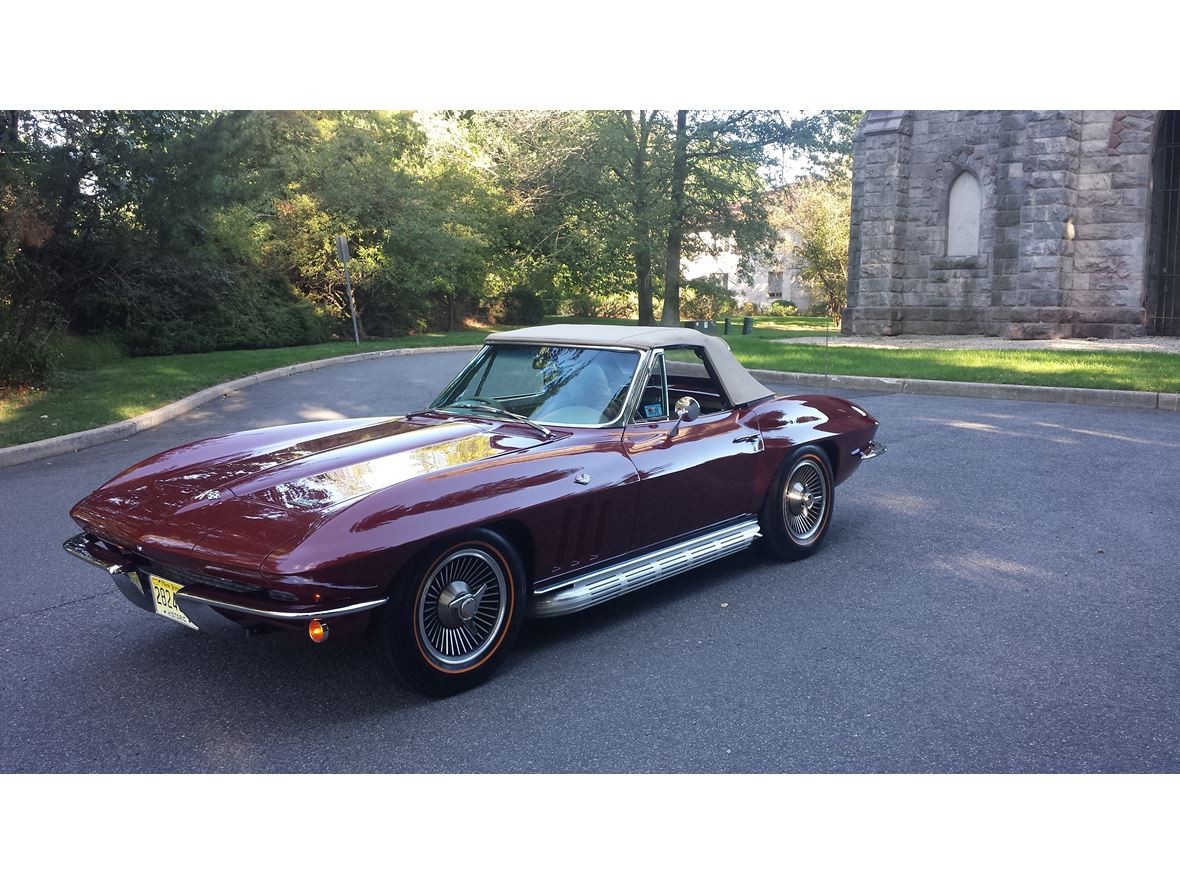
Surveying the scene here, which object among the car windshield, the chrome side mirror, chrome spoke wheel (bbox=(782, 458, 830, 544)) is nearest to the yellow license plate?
the car windshield

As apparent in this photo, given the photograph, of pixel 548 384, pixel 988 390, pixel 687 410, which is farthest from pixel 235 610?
pixel 988 390

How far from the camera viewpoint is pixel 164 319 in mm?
20344

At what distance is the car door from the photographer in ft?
14.8

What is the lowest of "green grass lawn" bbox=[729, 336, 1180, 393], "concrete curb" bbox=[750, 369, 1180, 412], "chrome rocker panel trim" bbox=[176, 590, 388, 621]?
"chrome rocker panel trim" bbox=[176, 590, 388, 621]

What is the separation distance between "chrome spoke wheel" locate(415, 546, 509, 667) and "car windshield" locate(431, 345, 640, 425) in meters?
1.12

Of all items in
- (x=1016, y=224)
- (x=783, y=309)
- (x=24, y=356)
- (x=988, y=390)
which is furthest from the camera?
(x=783, y=309)

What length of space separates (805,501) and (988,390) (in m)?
7.92

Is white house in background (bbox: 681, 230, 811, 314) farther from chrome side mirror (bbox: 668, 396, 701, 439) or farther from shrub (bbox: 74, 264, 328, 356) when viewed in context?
chrome side mirror (bbox: 668, 396, 701, 439)

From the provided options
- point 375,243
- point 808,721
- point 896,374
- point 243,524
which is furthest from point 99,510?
point 375,243

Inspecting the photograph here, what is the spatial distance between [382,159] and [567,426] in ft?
82.9

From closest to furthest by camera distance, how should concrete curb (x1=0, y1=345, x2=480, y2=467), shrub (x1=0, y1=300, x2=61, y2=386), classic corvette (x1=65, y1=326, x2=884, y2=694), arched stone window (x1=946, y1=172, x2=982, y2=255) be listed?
classic corvette (x1=65, y1=326, x2=884, y2=694), concrete curb (x1=0, y1=345, x2=480, y2=467), shrub (x1=0, y1=300, x2=61, y2=386), arched stone window (x1=946, y1=172, x2=982, y2=255)

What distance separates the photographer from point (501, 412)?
488cm

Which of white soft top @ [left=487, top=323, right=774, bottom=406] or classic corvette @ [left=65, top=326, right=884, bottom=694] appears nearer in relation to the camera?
classic corvette @ [left=65, top=326, right=884, bottom=694]

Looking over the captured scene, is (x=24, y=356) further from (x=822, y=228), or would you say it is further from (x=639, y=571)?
(x=822, y=228)
